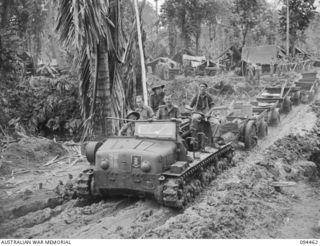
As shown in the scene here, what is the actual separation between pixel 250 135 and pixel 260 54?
23.0 meters

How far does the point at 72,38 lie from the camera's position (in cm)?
1090

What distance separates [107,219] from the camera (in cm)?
799

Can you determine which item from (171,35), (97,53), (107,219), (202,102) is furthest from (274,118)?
(171,35)

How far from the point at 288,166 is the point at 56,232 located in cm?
692

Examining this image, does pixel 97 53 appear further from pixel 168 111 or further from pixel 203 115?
pixel 203 115

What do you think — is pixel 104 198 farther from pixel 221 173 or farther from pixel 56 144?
pixel 56 144

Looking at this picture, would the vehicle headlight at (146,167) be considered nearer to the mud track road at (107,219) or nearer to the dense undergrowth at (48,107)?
the mud track road at (107,219)

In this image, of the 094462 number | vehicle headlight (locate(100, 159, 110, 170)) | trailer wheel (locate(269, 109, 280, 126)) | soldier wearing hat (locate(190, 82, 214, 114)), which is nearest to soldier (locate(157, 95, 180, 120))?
soldier wearing hat (locate(190, 82, 214, 114))

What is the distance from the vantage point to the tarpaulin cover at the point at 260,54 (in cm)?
3473

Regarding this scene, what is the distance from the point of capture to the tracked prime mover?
841 centimetres

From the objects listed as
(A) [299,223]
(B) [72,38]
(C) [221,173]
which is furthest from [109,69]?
(A) [299,223]

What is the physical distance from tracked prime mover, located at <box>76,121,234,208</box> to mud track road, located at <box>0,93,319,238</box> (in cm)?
26

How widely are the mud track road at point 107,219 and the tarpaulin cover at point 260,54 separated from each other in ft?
84.5

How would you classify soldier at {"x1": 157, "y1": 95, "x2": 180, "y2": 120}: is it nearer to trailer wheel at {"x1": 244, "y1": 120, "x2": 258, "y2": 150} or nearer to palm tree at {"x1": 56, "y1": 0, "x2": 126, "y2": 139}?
palm tree at {"x1": 56, "y1": 0, "x2": 126, "y2": 139}
